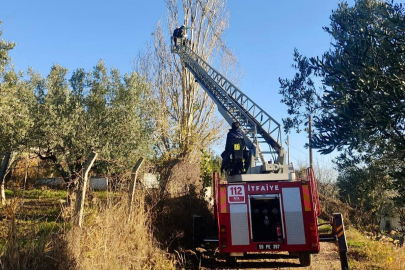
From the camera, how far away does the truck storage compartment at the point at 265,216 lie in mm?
6879

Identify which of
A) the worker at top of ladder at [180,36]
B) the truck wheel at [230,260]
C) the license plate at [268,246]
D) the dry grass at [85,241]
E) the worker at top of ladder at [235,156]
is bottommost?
the truck wheel at [230,260]

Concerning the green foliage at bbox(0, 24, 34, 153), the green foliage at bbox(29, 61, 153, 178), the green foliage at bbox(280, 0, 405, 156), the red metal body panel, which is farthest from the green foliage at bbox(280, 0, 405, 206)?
the green foliage at bbox(0, 24, 34, 153)

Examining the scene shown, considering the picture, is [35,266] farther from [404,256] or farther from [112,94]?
[112,94]

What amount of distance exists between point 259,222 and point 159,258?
239cm

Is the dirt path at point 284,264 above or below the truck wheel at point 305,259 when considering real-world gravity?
below

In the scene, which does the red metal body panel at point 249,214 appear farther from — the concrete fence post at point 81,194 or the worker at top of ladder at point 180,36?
the worker at top of ladder at point 180,36

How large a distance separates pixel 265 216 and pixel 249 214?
64cm

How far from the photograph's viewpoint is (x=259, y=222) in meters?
7.20

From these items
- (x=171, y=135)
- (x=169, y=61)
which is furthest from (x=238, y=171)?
(x=169, y=61)

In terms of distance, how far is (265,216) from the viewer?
7102 millimetres

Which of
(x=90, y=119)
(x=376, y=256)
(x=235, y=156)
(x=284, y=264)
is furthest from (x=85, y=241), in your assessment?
(x=90, y=119)

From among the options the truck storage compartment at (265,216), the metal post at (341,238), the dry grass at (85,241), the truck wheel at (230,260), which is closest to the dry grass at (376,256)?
the metal post at (341,238)

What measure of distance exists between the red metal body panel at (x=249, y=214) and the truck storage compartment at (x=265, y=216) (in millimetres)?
194

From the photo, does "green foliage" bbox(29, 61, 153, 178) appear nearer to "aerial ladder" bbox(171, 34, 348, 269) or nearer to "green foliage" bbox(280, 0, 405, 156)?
"aerial ladder" bbox(171, 34, 348, 269)
